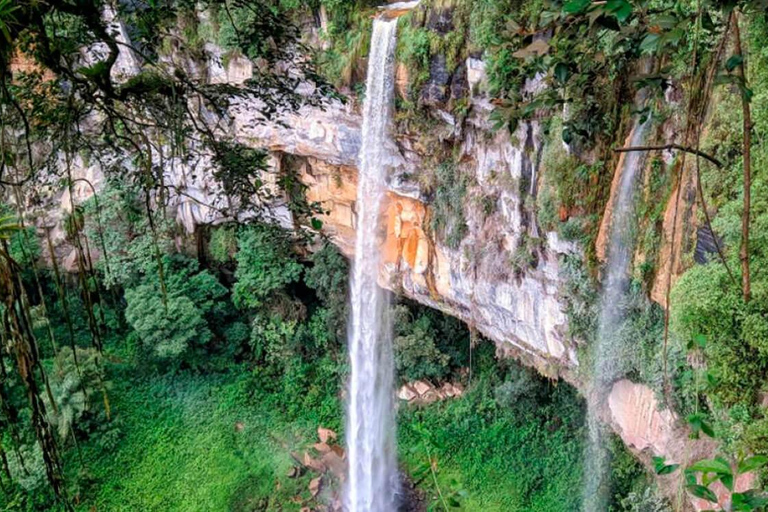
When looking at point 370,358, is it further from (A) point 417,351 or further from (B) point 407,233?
(B) point 407,233

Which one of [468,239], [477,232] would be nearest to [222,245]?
[468,239]

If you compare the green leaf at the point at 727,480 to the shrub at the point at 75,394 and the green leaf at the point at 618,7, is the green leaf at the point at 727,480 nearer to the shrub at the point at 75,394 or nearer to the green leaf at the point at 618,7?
the green leaf at the point at 618,7

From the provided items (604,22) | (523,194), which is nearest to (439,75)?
(523,194)

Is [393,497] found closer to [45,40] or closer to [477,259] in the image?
Result: [477,259]

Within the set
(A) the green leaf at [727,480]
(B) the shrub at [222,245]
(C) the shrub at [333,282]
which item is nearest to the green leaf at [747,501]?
(A) the green leaf at [727,480]

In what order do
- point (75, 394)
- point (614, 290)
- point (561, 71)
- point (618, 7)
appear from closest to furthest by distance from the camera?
1. point (618, 7)
2. point (561, 71)
3. point (614, 290)
4. point (75, 394)

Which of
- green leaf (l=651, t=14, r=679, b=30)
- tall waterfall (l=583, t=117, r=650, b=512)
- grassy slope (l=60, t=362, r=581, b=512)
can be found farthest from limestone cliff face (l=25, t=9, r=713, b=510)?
green leaf (l=651, t=14, r=679, b=30)
